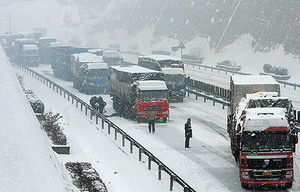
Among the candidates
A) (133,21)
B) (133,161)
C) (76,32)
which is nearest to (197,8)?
(133,21)

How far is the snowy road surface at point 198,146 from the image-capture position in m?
21.5

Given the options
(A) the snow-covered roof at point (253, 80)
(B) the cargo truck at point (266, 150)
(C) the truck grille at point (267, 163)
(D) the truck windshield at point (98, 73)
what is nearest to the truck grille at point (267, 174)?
(B) the cargo truck at point (266, 150)

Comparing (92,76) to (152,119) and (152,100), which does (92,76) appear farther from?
(152,119)

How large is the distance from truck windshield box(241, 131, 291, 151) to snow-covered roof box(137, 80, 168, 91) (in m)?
17.7

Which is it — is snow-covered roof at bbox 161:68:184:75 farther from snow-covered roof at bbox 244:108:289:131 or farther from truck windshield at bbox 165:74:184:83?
snow-covered roof at bbox 244:108:289:131

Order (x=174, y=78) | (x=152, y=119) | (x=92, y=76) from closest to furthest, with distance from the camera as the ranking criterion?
(x=152, y=119) → (x=174, y=78) → (x=92, y=76)

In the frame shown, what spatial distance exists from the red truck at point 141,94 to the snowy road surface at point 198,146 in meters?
0.87

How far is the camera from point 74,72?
61.2m

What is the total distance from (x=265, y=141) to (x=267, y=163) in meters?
0.75

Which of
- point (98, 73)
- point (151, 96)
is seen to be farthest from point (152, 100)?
point (98, 73)

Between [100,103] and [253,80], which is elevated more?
[253,80]

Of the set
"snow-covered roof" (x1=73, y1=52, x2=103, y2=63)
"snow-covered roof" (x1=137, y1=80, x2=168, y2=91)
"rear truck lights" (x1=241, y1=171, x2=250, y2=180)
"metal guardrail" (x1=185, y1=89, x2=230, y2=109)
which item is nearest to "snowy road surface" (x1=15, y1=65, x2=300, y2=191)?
"metal guardrail" (x1=185, y1=89, x2=230, y2=109)

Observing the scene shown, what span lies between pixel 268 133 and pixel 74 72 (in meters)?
44.1

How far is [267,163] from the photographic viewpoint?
18.8 meters
